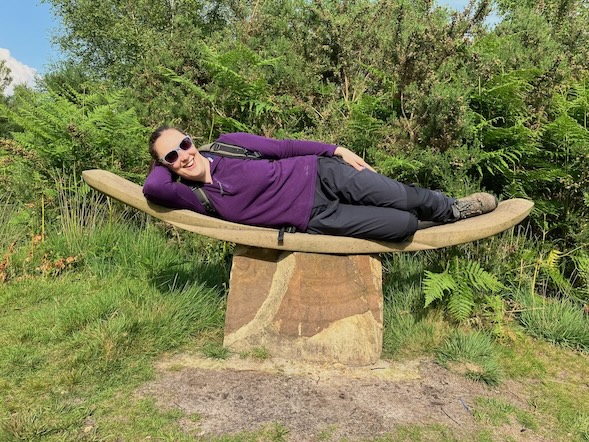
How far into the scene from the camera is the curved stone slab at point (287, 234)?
3.00 m

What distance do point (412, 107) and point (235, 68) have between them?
215cm

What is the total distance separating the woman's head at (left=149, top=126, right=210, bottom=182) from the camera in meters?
2.92

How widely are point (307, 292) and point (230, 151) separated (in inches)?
44.1

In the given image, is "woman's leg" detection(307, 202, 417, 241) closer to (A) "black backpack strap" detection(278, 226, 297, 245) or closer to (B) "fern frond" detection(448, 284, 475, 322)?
(A) "black backpack strap" detection(278, 226, 297, 245)

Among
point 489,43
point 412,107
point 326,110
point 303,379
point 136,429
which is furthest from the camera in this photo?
point 326,110

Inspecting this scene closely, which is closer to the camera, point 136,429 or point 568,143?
point 136,429

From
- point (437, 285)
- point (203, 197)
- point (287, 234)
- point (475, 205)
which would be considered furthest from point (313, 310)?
point (475, 205)

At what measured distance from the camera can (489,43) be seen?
15.5ft

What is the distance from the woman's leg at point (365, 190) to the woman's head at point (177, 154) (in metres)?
0.85

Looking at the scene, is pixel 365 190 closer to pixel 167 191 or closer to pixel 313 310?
pixel 313 310

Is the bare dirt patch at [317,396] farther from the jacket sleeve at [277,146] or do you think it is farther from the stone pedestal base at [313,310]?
the jacket sleeve at [277,146]

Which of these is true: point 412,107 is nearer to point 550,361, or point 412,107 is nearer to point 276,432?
point 550,361

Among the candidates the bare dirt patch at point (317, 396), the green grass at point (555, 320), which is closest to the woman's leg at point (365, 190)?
the bare dirt patch at point (317, 396)

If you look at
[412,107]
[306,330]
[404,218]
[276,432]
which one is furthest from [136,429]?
Answer: [412,107]
